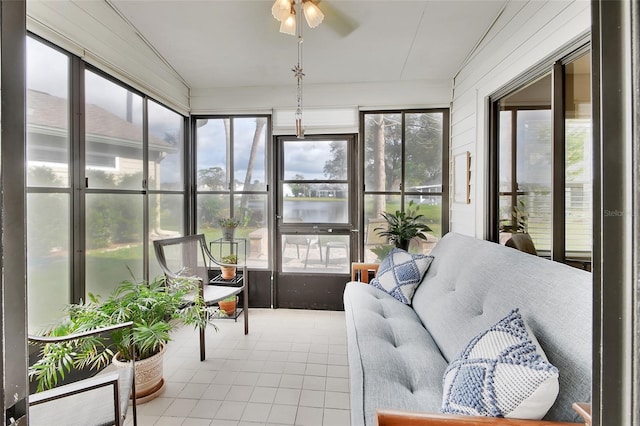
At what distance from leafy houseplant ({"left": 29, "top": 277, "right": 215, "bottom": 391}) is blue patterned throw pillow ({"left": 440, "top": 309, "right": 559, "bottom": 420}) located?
169 centimetres

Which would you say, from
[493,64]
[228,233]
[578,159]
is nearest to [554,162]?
[578,159]

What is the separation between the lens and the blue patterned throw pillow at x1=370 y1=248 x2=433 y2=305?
2.41 m

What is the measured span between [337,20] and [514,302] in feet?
7.81

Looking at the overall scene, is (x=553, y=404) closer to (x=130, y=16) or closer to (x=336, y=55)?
(x=336, y=55)

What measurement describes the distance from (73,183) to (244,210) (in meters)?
1.78

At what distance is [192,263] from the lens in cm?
313

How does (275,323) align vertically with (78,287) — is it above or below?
below

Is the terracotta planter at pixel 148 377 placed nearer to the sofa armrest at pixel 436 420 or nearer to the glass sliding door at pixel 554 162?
the sofa armrest at pixel 436 420

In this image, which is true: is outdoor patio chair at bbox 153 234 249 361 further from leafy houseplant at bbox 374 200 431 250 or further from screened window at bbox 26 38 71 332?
leafy houseplant at bbox 374 200 431 250

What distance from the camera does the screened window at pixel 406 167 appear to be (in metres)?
3.36

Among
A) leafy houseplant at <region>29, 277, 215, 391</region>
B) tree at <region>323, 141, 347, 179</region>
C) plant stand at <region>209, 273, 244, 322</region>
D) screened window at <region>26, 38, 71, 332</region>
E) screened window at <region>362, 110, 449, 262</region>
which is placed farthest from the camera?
tree at <region>323, 141, 347, 179</region>

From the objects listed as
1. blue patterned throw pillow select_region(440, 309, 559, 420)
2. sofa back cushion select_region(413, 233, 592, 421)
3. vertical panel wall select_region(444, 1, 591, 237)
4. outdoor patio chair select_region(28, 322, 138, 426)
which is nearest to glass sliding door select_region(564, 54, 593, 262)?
vertical panel wall select_region(444, 1, 591, 237)

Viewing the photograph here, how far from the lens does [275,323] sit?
3139mm

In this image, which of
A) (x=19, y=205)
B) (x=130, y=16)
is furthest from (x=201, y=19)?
(x=19, y=205)
